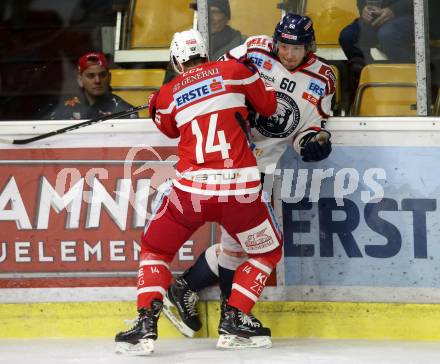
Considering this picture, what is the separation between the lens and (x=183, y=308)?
5.98m

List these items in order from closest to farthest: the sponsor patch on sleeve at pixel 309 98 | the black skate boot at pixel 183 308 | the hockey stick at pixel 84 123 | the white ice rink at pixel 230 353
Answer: the white ice rink at pixel 230 353, the sponsor patch on sleeve at pixel 309 98, the black skate boot at pixel 183 308, the hockey stick at pixel 84 123

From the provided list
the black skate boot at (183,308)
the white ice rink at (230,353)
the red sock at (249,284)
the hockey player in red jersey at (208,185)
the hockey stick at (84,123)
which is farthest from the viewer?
the hockey stick at (84,123)

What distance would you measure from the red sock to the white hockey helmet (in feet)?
3.11

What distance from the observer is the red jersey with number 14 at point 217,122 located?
5566mm

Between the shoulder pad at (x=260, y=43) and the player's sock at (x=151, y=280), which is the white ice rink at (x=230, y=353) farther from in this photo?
the shoulder pad at (x=260, y=43)

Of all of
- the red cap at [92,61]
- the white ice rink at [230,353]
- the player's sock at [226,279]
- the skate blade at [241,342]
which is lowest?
the white ice rink at [230,353]

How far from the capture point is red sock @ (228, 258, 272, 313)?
224 inches

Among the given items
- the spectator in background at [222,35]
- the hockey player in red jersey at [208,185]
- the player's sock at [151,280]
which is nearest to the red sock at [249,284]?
the hockey player in red jersey at [208,185]

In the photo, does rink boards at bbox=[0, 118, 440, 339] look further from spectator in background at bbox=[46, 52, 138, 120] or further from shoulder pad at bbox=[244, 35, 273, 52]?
shoulder pad at bbox=[244, 35, 273, 52]

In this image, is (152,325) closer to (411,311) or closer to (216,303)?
(216,303)

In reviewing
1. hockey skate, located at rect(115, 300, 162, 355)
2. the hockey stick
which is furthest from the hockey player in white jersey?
the hockey stick

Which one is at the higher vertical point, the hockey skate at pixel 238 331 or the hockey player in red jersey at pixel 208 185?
the hockey player in red jersey at pixel 208 185

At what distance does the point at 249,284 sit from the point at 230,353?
1.05 feet

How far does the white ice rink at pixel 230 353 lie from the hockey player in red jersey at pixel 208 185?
125 mm
